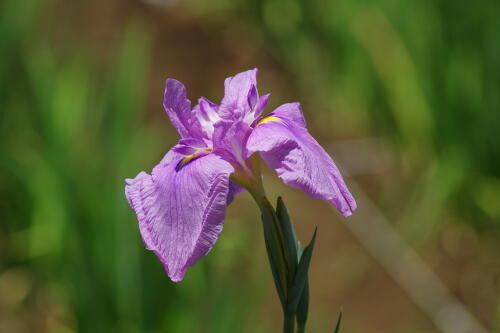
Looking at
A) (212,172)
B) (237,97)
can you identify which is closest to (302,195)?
(237,97)

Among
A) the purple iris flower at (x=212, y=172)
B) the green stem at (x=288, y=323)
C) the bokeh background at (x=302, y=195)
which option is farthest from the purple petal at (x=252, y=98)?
the bokeh background at (x=302, y=195)

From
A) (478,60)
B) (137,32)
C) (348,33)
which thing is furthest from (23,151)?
(478,60)

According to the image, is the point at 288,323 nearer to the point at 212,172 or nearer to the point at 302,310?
the point at 302,310

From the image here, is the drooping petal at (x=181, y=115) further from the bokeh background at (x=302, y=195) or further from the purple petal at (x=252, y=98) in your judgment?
the bokeh background at (x=302, y=195)

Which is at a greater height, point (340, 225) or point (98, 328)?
point (98, 328)

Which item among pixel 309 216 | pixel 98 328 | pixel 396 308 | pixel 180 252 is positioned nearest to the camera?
pixel 180 252

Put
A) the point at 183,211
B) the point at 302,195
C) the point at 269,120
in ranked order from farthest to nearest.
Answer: the point at 302,195
the point at 269,120
the point at 183,211

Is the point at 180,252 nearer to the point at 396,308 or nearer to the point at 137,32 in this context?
the point at 137,32
